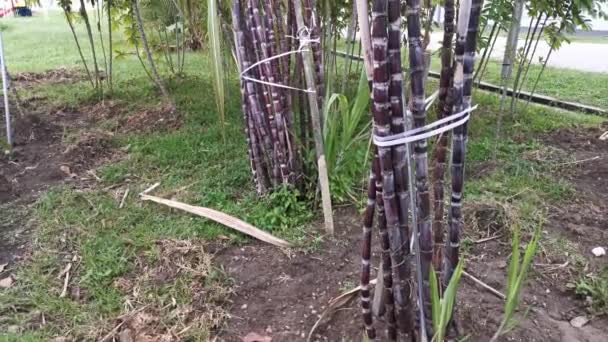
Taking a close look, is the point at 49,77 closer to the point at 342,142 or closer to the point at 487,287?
the point at 342,142

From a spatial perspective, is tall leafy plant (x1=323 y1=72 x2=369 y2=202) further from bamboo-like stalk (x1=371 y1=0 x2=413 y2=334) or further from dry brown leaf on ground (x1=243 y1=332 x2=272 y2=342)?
dry brown leaf on ground (x1=243 y1=332 x2=272 y2=342)

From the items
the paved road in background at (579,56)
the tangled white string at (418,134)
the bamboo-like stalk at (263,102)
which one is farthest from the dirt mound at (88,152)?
the paved road in background at (579,56)

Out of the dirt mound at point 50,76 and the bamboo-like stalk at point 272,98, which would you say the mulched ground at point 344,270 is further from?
the dirt mound at point 50,76

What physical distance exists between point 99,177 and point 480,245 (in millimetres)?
2291

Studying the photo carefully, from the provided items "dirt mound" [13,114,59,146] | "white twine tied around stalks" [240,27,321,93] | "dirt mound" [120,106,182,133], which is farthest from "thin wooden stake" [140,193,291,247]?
"dirt mound" [13,114,59,146]

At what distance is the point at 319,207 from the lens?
259 cm

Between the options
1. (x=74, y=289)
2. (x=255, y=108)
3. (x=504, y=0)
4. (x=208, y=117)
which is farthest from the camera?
(x=208, y=117)

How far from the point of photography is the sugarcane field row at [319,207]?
1254mm

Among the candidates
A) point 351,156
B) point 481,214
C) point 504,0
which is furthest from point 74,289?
point 504,0

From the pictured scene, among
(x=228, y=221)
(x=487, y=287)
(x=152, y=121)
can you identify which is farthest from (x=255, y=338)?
(x=152, y=121)

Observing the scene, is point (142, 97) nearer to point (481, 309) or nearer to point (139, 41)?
point (139, 41)

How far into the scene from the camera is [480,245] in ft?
7.48

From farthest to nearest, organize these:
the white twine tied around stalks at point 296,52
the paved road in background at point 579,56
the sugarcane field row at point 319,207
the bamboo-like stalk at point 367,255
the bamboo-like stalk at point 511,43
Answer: the paved road in background at point 579,56 → the bamboo-like stalk at point 511,43 → the white twine tied around stalks at point 296,52 → the bamboo-like stalk at point 367,255 → the sugarcane field row at point 319,207

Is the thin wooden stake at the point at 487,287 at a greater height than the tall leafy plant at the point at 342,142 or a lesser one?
lesser
